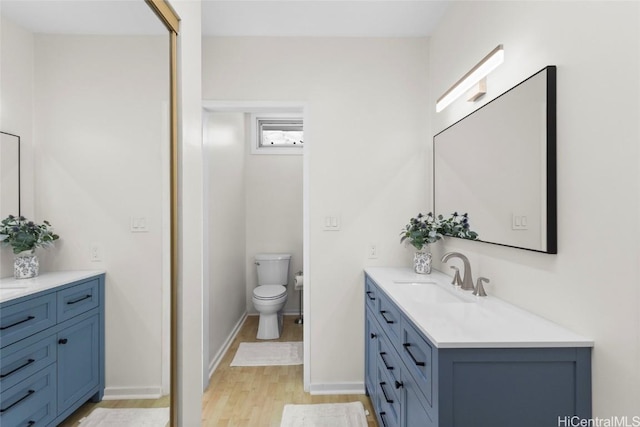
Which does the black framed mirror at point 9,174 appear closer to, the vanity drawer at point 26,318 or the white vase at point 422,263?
the vanity drawer at point 26,318

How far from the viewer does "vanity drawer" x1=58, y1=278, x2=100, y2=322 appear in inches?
32.6

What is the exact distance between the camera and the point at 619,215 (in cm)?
99

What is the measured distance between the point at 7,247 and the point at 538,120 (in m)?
1.64

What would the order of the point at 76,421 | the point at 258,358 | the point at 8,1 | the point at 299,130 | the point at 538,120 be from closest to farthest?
the point at 8,1 < the point at 76,421 < the point at 538,120 < the point at 258,358 < the point at 299,130

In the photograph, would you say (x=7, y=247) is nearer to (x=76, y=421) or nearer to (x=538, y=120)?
(x=76, y=421)

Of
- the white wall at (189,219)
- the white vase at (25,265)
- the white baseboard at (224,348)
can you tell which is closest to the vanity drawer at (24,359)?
the white vase at (25,265)

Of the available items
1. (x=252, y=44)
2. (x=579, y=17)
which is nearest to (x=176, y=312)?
(x=579, y=17)

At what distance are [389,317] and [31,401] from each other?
142 cm

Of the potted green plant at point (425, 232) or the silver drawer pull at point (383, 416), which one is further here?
the potted green plant at point (425, 232)

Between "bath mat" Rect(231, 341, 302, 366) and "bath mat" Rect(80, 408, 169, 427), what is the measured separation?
1744mm

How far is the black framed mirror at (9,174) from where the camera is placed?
0.63m

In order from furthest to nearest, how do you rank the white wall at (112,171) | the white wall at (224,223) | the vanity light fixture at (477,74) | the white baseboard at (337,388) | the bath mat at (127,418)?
the white wall at (224,223) → the white baseboard at (337,388) → the vanity light fixture at (477,74) → the bath mat at (127,418) → the white wall at (112,171)

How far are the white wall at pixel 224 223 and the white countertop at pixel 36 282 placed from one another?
170 centimetres

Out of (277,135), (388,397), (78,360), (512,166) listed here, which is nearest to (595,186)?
(512,166)
